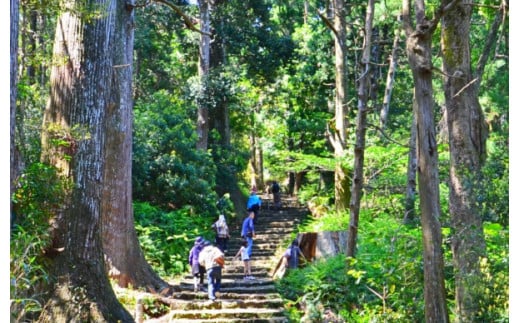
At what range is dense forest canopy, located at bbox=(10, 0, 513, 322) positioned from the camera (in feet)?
30.2

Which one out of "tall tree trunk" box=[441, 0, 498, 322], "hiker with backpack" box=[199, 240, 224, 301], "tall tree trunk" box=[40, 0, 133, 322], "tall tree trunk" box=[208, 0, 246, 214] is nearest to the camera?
"tall tree trunk" box=[40, 0, 133, 322]

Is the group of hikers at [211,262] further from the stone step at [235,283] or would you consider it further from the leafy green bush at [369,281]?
the leafy green bush at [369,281]

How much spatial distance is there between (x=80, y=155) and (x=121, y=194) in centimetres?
425

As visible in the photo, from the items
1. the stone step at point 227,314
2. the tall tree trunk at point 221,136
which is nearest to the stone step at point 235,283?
the stone step at point 227,314

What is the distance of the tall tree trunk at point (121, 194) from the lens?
13677 mm

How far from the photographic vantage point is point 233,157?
26.2 meters

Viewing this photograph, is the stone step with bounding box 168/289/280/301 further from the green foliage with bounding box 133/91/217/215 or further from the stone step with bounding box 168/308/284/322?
the green foliage with bounding box 133/91/217/215

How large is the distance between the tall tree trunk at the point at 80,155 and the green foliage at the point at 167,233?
7.02 m

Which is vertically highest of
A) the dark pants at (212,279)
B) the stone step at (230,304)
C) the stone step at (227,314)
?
the dark pants at (212,279)

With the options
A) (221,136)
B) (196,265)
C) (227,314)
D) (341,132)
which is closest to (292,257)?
(196,265)

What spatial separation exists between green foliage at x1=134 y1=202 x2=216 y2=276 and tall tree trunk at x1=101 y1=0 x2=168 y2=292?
2.66m

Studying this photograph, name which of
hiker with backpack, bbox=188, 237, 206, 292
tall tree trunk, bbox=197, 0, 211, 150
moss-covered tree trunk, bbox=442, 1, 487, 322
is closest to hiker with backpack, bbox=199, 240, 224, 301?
hiker with backpack, bbox=188, 237, 206, 292
